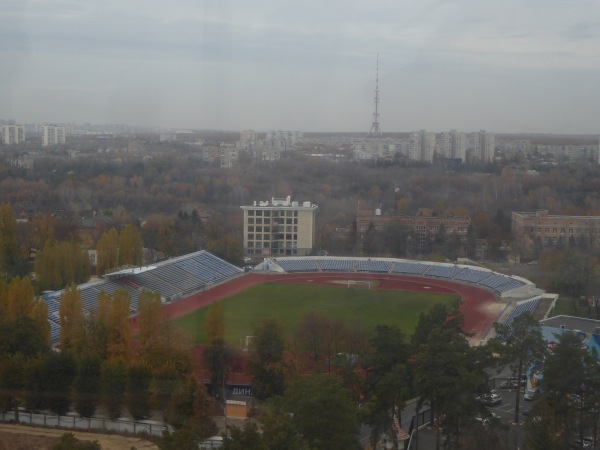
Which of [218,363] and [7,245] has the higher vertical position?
[7,245]

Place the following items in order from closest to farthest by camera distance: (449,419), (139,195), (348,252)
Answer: (449,419), (348,252), (139,195)

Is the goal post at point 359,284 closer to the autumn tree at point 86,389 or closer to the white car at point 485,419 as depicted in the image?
the autumn tree at point 86,389

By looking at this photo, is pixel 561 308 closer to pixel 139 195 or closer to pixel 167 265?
pixel 167 265

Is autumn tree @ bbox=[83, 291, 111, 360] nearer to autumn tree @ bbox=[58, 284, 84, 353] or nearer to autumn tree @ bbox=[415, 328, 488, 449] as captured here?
autumn tree @ bbox=[58, 284, 84, 353]

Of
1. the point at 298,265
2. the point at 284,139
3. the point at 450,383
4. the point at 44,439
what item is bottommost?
the point at 44,439

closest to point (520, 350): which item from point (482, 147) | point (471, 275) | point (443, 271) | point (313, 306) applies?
point (313, 306)

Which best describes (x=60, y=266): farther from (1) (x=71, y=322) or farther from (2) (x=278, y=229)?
(2) (x=278, y=229)

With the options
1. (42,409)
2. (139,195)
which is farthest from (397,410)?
(139,195)
